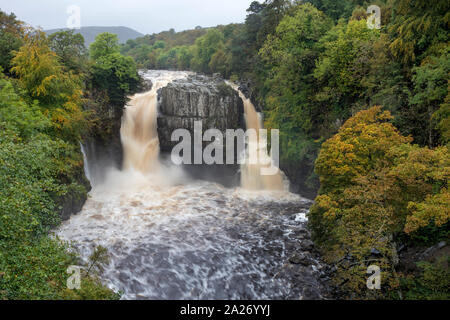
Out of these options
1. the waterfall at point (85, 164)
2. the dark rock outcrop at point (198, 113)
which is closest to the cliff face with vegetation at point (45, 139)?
the waterfall at point (85, 164)

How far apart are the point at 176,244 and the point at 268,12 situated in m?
24.6

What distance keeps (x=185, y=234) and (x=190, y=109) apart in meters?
11.8

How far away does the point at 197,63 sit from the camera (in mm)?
45750

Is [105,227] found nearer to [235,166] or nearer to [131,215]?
[131,215]

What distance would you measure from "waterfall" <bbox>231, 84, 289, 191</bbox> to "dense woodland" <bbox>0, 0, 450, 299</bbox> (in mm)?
1410

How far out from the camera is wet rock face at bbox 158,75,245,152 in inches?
950

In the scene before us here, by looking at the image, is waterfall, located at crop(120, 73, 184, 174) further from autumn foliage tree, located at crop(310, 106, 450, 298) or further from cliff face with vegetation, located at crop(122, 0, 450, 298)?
autumn foliage tree, located at crop(310, 106, 450, 298)

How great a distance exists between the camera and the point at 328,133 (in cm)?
1927

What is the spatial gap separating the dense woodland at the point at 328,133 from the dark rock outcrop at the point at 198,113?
10.7ft

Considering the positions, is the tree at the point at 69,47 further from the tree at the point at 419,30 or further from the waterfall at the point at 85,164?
the tree at the point at 419,30

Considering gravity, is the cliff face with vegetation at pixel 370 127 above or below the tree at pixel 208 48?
below

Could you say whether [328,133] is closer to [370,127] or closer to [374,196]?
[370,127]

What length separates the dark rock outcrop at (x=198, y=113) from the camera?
79.2ft
